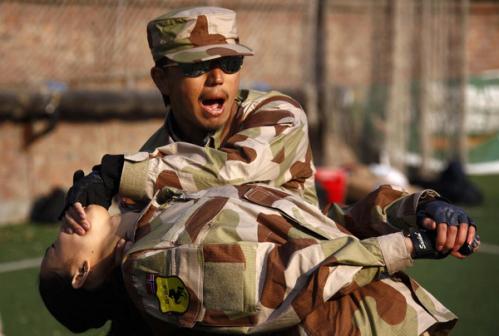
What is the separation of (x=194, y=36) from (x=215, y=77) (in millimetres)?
164

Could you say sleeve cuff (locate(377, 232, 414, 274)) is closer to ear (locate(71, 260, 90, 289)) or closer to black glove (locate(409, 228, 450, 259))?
black glove (locate(409, 228, 450, 259))

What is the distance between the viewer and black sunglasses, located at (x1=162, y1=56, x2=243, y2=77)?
3.74 meters

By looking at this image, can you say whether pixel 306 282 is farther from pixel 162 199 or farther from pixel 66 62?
pixel 66 62

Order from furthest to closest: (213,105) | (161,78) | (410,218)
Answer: (161,78), (213,105), (410,218)

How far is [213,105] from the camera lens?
12.4ft

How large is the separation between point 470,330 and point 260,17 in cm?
777

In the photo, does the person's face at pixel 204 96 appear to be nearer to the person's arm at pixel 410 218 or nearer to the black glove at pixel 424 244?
the person's arm at pixel 410 218

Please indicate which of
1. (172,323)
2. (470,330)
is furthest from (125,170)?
(470,330)

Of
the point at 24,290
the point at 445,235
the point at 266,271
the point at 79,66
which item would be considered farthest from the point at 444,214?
the point at 79,66

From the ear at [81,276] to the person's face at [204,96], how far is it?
0.67 meters

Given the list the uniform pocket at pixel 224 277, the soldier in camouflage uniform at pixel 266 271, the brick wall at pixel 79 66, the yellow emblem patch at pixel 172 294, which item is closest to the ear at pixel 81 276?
the soldier in camouflage uniform at pixel 266 271

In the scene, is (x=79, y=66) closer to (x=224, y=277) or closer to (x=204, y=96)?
(x=204, y=96)

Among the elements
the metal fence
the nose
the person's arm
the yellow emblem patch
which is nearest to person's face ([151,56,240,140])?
the nose

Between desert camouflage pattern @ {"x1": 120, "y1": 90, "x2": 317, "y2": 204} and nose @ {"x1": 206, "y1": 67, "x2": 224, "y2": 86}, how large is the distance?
19cm
